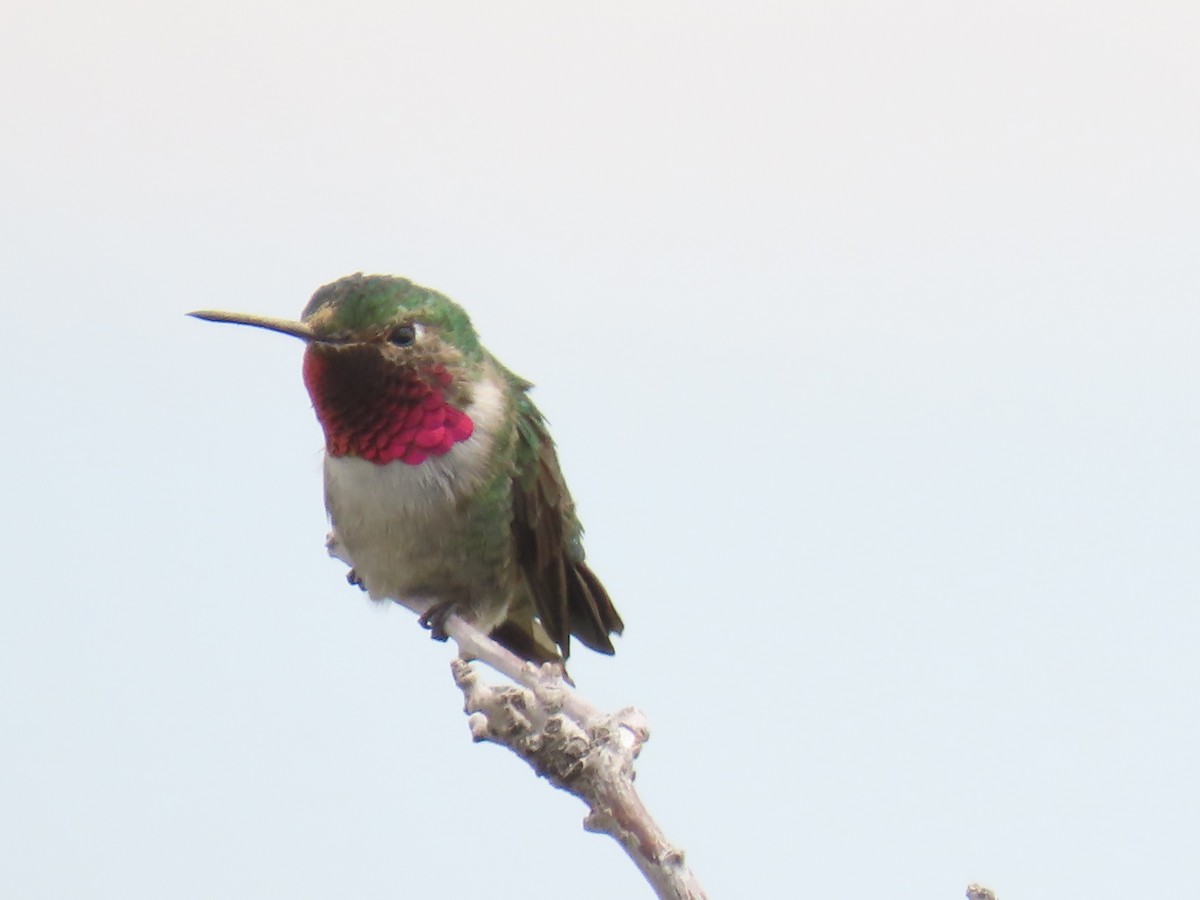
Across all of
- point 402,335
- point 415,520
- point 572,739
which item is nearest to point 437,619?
point 415,520

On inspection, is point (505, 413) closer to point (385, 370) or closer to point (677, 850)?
point (385, 370)

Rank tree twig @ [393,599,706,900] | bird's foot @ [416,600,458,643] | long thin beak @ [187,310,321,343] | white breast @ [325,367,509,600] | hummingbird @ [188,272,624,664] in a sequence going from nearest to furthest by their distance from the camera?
tree twig @ [393,599,706,900] < long thin beak @ [187,310,321,343] < hummingbird @ [188,272,624,664] < white breast @ [325,367,509,600] < bird's foot @ [416,600,458,643]

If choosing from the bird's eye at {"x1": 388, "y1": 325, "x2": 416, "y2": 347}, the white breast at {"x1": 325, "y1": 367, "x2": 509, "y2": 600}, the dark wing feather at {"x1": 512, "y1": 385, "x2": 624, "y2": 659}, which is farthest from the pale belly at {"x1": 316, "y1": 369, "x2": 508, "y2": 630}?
the bird's eye at {"x1": 388, "y1": 325, "x2": 416, "y2": 347}

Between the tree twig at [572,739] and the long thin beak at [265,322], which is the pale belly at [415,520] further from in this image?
the tree twig at [572,739]

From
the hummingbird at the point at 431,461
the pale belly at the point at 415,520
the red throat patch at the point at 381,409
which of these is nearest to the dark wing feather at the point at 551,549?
the hummingbird at the point at 431,461

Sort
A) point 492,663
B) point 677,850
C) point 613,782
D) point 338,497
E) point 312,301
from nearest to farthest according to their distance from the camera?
point 677,850
point 613,782
point 492,663
point 312,301
point 338,497

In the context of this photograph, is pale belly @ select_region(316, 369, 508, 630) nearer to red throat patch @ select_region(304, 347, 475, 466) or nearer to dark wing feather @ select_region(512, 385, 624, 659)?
red throat patch @ select_region(304, 347, 475, 466)

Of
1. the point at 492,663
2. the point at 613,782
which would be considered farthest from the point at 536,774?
the point at 492,663

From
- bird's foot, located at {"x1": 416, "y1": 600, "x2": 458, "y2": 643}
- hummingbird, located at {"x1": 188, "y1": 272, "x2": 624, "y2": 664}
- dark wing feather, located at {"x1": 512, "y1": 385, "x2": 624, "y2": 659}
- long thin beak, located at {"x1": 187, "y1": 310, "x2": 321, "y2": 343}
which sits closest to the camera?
long thin beak, located at {"x1": 187, "y1": 310, "x2": 321, "y2": 343}
